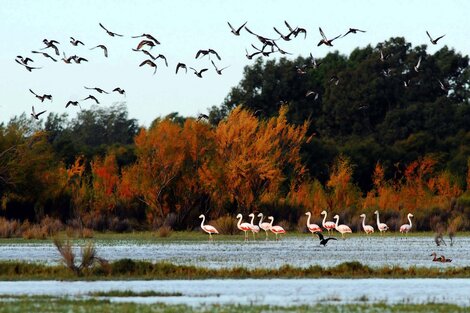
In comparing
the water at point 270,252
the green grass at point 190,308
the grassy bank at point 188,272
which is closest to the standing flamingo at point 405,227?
the water at point 270,252

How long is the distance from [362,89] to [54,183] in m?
39.5

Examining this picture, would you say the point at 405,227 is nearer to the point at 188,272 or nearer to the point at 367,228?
the point at 367,228

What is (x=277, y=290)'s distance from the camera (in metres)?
23.7

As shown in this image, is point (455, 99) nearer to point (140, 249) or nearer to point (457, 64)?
point (457, 64)

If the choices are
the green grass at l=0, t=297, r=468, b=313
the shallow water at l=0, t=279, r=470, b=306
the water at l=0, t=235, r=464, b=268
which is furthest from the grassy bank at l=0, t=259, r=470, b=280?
the green grass at l=0, t=297, r=468, b=313

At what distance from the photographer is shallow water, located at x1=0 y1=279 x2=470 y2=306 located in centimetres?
2177

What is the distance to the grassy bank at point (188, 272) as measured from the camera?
88.6 ft

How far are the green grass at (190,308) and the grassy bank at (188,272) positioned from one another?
5.92 meters

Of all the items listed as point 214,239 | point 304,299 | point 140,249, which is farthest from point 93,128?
point 304,299

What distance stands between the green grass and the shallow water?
730 mm

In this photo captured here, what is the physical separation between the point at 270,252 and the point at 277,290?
44.7 feet

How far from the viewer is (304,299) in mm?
21797

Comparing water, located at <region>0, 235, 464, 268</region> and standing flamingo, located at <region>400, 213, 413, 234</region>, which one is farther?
standing flamingo, located at <region>400, 213, 413, 234</region>

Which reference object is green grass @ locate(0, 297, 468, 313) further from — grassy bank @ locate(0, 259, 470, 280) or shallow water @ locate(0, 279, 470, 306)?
grassy bank @ locate(0, 259, 470, 280)
